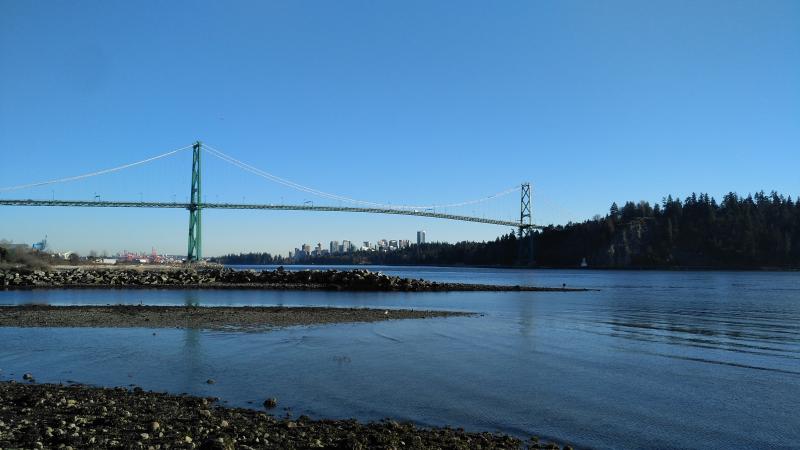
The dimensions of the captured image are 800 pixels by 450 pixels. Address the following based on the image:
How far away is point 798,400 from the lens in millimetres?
11023

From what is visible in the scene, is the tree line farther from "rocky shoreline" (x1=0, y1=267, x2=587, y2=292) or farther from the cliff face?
"rocky shoreline" (x1=0, y1=267, x2=587, y2=292)

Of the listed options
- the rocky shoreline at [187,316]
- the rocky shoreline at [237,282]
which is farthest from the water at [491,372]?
the rocky shoreline at [237,282]

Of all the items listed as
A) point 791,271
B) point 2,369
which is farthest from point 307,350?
point 791,271

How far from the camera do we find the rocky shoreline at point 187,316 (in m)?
22.6

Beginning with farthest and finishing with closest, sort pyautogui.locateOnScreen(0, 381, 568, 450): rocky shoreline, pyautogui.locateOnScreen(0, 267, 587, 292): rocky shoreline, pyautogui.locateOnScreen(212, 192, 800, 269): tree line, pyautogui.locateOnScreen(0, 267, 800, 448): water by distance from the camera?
pyautogui.locateOnScreen(212, 192, 800, 269): tree line → pyautogui.locateOnScreen(0, 267, 587, 292): rocky shoreline → pyautogui.locateOnScreen(0, 267, 800, 448): water → pyautogui.locateOnScreen(0, 381, 568, 450): rocky shoreline

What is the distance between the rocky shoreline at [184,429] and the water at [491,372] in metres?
0.79

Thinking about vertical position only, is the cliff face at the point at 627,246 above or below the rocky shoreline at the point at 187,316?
above

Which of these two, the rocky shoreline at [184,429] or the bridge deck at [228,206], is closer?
the rocky shoreline at [184,429]

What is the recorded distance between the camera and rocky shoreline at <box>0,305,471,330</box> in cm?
2263

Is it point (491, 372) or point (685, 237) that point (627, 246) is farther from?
point (491, 372)

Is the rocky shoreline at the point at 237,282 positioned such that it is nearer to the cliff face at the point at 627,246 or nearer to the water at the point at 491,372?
the water at the point at 491,372

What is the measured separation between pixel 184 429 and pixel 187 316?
1883 centimetres

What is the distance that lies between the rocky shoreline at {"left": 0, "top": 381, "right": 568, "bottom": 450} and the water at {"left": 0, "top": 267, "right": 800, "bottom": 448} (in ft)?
2.59

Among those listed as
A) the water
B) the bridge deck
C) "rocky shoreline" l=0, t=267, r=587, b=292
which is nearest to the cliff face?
the bridge deck
